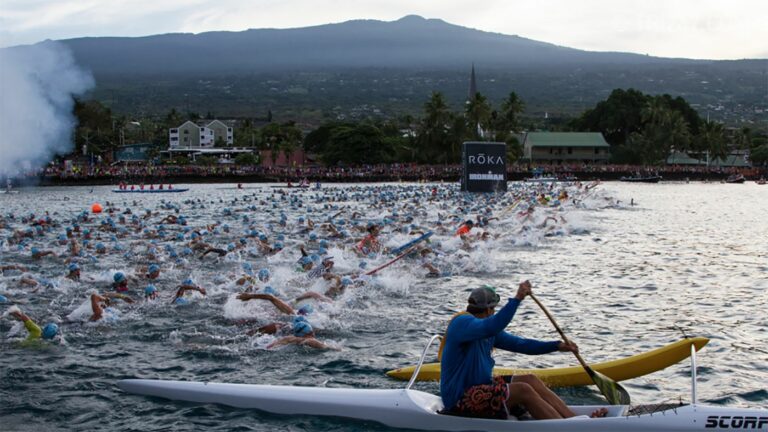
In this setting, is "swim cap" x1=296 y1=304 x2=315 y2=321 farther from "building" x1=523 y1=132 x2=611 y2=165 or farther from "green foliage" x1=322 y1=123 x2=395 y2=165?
"building" x1=523 y1=132 x2=611 y2=165

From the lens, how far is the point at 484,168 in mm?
52156

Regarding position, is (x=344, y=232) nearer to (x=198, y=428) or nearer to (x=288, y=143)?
(x=198, y=428)

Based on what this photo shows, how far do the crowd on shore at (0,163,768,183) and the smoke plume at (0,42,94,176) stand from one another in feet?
140

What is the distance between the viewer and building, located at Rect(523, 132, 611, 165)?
11969 centimetres

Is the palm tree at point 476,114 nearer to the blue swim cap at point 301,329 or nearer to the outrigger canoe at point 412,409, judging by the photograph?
the blue swim cap at point 301,329

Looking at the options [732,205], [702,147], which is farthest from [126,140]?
[732,205]

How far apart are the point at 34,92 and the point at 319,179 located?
2254 inches

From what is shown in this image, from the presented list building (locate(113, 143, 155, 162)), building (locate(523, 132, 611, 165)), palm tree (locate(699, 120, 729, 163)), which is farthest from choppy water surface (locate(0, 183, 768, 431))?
building (locate(523, 132, 611, 165))

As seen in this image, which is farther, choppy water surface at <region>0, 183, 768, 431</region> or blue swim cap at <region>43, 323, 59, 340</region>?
blue swim cap at <region>43, 323, 59, 340</region>

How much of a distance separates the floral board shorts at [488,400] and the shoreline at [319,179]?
67.1 m

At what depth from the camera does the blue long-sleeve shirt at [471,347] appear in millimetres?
7055

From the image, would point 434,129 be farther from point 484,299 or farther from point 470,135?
point 484,299

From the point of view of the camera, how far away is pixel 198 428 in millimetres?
8977

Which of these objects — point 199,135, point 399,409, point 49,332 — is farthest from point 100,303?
point 199,135
